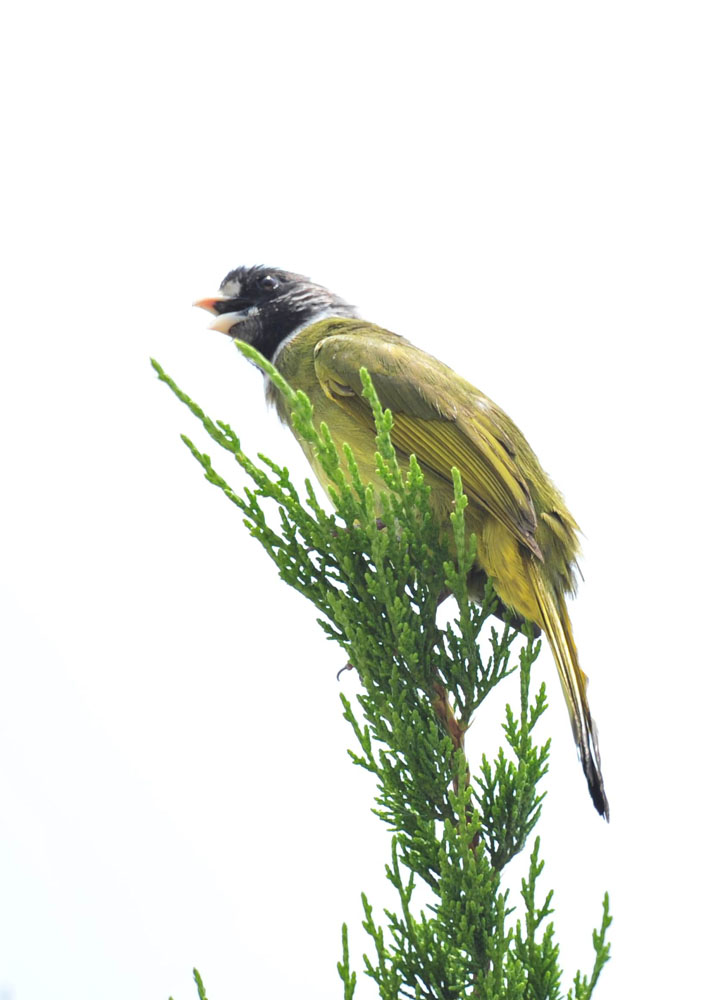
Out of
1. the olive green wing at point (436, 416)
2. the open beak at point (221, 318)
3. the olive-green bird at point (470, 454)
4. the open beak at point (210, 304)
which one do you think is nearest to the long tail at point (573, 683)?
the olive-green bird at point (470, 454)

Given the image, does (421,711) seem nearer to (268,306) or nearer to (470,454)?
(470,454)

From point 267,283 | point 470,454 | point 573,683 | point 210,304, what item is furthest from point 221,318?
point 573,683

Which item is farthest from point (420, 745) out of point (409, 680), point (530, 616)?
point (530, 616)

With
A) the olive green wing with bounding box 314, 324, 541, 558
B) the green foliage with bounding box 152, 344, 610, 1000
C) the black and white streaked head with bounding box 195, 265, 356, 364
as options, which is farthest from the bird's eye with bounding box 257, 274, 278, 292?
the green foliage with bounding box 152, 344, 610, 1000

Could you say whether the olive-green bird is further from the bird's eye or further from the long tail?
the bird's eye

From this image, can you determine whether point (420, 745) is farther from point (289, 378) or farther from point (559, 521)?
point (289, 378)

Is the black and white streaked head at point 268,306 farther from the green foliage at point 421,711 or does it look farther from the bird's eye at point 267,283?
the green foliage at point 421,711

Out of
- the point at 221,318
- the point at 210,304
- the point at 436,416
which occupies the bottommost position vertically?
the point at 436,416
